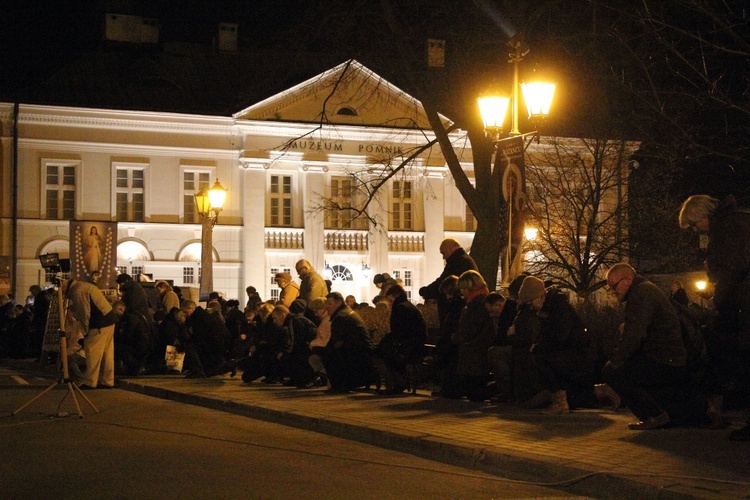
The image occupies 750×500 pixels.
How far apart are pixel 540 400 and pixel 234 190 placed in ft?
130

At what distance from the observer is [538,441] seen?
10.8 m

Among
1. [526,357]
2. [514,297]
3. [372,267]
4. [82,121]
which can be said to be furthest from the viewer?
[372,267]

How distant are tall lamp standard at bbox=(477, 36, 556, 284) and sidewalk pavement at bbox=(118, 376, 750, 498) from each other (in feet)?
8.84

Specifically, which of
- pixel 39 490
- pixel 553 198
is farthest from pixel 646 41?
pixel 553 198

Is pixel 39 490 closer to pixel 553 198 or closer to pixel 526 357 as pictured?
pixel 526 357

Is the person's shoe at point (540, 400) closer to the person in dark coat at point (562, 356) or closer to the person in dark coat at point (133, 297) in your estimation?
the person in dark coat at point (562, 356)

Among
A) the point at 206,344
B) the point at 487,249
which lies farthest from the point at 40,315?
the point at 487,249

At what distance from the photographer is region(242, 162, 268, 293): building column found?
51.7 metres

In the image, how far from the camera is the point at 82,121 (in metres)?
50.0

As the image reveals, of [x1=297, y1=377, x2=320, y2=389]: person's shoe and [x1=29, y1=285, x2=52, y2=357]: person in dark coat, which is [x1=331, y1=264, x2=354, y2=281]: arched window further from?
[x1=297, y1=377, x2=320, y2=389]: person's shoe

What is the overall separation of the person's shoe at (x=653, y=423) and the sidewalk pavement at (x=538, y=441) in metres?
0.09

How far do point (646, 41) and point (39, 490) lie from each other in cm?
1391

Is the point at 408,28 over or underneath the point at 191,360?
over

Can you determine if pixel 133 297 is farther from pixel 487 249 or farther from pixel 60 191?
pixel 60 191
